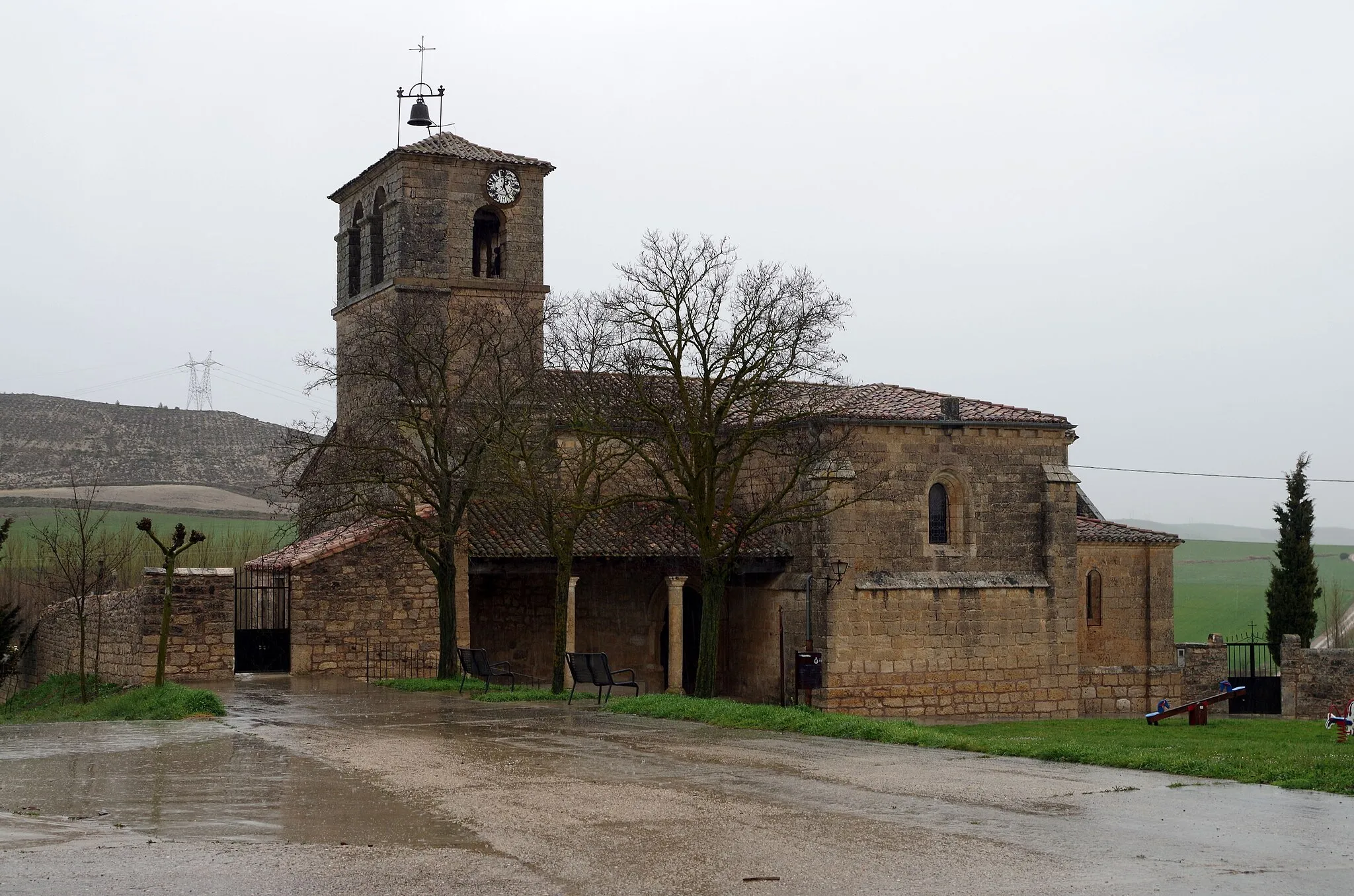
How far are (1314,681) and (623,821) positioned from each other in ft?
98.6

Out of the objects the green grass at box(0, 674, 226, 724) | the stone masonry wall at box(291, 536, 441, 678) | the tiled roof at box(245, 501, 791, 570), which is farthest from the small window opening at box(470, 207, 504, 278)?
the green grass at box(0, 674, 226, 724)

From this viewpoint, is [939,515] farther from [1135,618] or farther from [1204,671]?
[1204,671]

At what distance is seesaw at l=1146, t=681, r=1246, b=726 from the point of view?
25.1m

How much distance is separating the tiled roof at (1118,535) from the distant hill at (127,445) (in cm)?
5078

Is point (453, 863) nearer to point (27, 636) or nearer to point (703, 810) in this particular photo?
point (703, 810)

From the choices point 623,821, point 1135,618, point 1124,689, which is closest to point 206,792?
point 623,821

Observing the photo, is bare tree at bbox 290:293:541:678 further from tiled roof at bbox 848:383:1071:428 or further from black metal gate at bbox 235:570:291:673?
tiled roof at bbox 848:383:1071:428

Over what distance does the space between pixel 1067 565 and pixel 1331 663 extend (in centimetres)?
895

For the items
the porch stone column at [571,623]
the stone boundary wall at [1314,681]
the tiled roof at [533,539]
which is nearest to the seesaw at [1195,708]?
the stone boundary wall at [1314,681]

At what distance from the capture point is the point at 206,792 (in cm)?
1008

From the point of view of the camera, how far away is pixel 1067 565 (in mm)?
30375

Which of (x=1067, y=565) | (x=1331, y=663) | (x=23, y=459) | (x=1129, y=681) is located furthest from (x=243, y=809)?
(x=23, y=459)

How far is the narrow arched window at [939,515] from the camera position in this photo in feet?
97.7

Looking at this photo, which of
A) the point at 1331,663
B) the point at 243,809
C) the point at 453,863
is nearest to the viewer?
the point at 453,863
